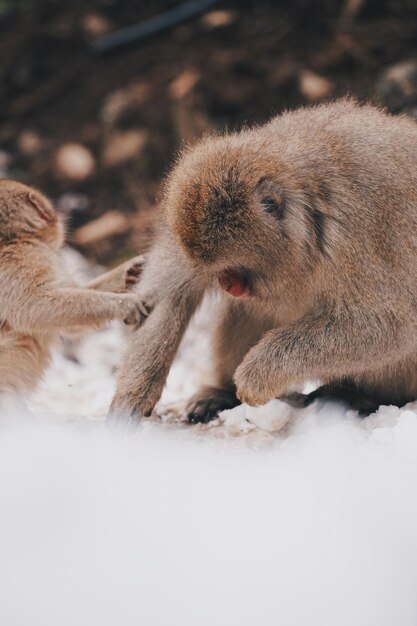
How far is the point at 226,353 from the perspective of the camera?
13.9 ft

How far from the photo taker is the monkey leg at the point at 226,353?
4066 mm

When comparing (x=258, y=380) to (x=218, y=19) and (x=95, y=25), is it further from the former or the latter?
(x=95, y=25)

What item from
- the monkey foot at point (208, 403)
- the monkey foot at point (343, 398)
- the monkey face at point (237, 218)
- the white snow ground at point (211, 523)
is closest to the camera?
the white snow ground at point (211, 523)

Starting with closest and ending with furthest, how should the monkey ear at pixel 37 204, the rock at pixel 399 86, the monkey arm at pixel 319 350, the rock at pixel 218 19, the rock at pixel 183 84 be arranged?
the monkey arm at pixel 319 350 < the monkey ear at pixel 37 204 < the rock at pixel 399 86 < the rock at pixel 183 84 < the rock at pixel 218 19

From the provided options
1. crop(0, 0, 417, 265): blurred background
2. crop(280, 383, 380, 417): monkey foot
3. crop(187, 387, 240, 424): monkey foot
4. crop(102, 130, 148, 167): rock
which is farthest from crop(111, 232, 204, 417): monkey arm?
crop(102, 130, 148, 167): rock

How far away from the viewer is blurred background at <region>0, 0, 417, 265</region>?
6625 mm

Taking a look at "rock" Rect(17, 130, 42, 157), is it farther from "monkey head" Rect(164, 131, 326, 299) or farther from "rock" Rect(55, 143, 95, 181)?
"monkey head" Rect(164, 131, 326, 299)

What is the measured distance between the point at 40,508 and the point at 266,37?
530 centimetres

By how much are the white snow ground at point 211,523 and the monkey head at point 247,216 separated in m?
0.65

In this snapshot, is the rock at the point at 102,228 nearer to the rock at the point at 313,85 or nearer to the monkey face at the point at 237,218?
the rock at the point at 313,85

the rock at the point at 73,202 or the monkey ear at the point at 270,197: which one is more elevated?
the rock at the point at 73,202

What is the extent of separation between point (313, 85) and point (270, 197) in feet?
12.3

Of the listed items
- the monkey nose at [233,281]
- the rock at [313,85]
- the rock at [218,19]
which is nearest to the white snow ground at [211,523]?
the monkey nose at [233,281]

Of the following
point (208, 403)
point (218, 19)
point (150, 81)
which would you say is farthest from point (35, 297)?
point (218, 19)
